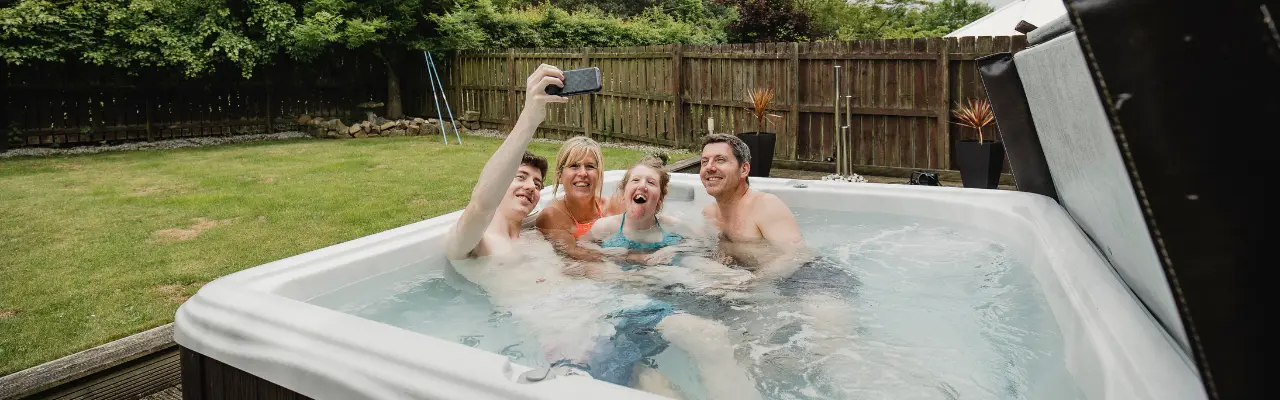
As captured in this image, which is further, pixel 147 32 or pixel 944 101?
pixel 147 32

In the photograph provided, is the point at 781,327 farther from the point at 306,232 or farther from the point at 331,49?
the point at 331,49

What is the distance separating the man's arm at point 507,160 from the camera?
207 cm

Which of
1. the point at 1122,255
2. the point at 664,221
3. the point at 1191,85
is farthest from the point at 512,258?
the point at 1191,85

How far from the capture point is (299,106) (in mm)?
12609

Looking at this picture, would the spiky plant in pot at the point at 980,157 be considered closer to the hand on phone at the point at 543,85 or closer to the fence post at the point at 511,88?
the hand on phone at the point at 543,85

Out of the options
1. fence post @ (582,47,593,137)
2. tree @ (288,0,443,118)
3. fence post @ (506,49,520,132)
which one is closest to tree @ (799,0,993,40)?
fence post @ (506,49,520,132)

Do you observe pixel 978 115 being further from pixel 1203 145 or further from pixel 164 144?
pixel 164 144

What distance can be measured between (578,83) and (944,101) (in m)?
5.52

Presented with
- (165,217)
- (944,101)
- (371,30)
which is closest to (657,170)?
(165,217)

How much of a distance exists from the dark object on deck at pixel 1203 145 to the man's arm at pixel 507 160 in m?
1.37

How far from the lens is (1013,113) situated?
10.1 ft

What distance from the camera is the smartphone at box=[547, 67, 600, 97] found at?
6.70ft

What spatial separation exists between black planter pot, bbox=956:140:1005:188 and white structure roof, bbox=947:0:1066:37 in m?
1.23

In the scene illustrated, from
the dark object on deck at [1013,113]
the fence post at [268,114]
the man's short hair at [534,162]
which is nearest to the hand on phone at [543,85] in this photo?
the man's short hair at [534,162]
